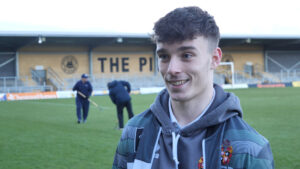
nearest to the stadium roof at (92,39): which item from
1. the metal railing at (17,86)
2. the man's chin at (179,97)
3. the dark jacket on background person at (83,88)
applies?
the metal railing at (17,86)

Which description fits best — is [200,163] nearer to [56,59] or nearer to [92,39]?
[92,39]

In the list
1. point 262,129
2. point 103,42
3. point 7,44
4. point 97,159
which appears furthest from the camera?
point 103,42

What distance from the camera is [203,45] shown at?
→ 6.50ft

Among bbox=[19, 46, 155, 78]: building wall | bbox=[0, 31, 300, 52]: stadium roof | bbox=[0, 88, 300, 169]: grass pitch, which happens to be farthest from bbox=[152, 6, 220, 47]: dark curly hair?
bbox=[19, 46, 155, 78]: building wall

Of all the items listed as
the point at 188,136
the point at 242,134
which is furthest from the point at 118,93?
the point at 242,134

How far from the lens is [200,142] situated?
75.1 inches

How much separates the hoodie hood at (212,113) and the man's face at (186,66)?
0.10m

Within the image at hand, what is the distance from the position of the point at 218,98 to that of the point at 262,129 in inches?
361

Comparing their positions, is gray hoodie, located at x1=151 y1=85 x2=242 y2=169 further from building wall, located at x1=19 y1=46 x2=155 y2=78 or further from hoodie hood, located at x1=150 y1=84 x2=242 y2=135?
building wall, located at x1=19 y1=46 x2=155 y2=78

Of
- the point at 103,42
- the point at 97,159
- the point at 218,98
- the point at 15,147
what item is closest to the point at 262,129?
the point at 97,159

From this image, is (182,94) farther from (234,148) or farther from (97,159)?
(97,159)

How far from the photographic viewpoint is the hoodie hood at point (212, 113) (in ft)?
6.19

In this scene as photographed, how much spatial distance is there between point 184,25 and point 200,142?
617mm

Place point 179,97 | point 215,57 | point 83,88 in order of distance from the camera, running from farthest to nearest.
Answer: point 83,88
point 215,57
point 179,97
